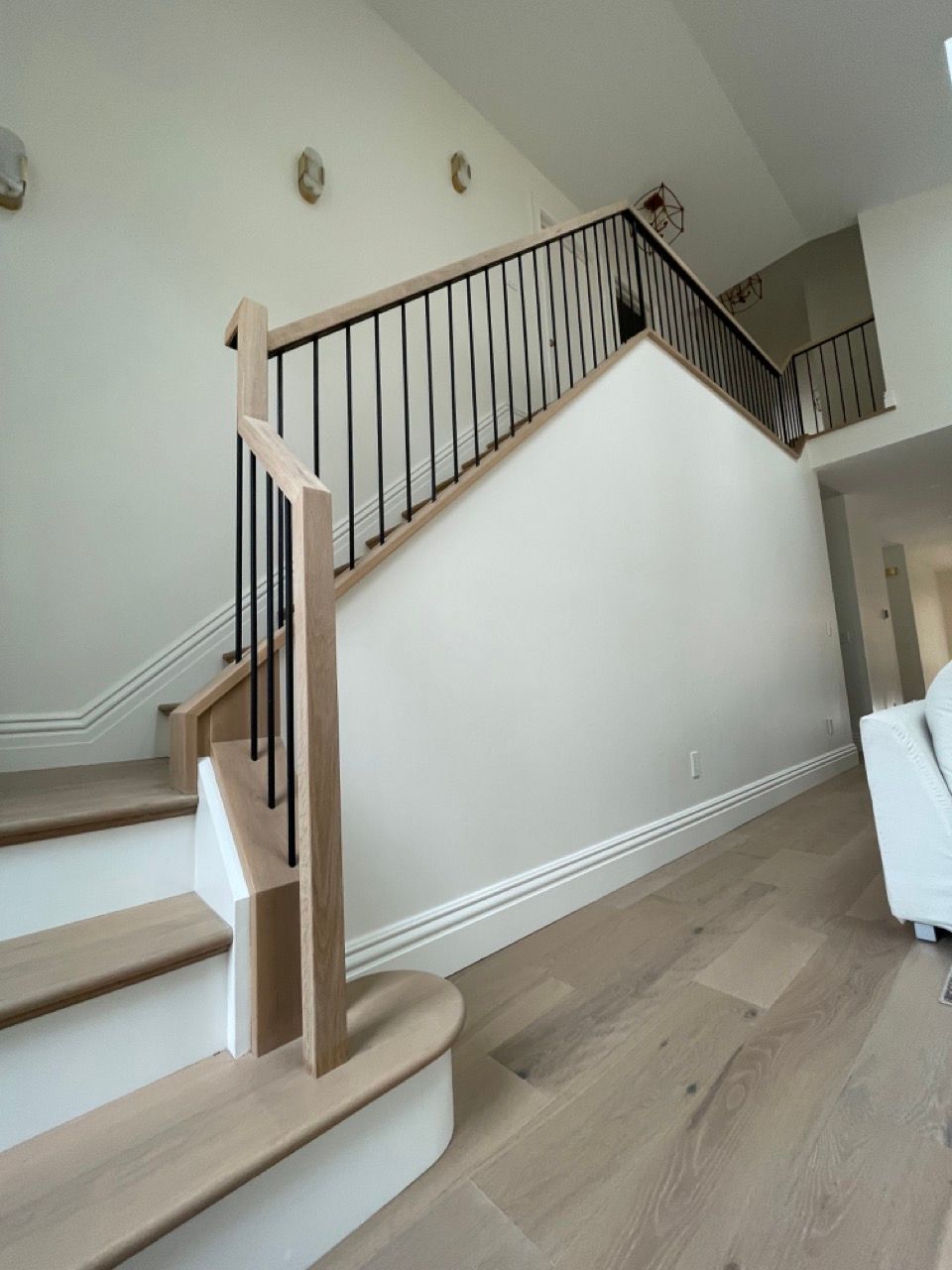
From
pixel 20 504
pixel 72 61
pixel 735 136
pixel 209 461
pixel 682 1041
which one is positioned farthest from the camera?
pixel 735 136

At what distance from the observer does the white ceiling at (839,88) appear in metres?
3.29

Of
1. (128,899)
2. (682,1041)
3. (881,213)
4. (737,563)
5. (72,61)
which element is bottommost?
(682,1041)

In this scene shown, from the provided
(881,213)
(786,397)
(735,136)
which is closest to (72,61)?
(735,136)

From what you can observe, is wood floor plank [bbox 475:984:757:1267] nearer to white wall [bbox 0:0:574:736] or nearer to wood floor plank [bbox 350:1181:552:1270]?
wood floor plank [bbox 350:1181:552:1270]

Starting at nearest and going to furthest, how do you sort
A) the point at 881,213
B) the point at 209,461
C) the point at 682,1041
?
the point at 682,1041
the point at 209,461
the point at 881,213

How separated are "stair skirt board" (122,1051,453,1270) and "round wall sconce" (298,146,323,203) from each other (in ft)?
10.9

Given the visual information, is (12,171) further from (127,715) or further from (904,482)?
(904,482)

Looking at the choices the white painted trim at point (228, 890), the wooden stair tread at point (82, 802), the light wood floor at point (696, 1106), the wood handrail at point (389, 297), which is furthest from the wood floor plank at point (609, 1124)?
the wood handrail at point (389, 297)

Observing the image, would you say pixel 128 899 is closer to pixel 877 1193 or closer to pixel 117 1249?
pixel 117 1249

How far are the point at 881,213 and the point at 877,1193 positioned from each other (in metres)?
6.28

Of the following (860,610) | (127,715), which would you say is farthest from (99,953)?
(860,610)

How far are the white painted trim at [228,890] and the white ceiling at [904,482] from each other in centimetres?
519

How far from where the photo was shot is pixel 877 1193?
0.76m

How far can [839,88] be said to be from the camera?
3674 millimetres
